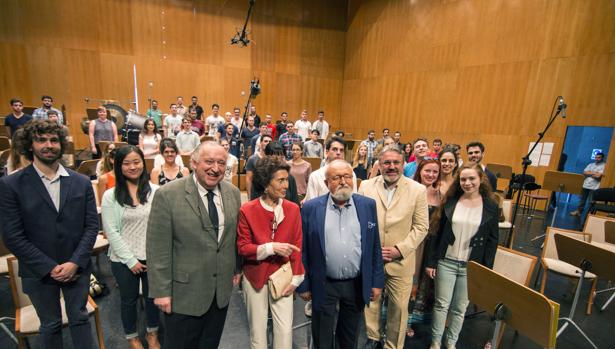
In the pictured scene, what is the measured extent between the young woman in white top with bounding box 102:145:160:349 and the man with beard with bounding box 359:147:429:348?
173cm

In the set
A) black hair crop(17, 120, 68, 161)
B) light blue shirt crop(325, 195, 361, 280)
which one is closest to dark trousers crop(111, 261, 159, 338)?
black hair crop(17, 120, 68, 161)

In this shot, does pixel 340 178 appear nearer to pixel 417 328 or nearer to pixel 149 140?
pixel 417 328

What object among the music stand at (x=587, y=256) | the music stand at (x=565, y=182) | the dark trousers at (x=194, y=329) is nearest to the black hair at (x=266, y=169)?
the dark trousers at (x=194, y=329)

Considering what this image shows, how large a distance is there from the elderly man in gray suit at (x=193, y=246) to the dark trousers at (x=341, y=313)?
2.12 feet

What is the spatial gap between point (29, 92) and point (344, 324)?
38.8 ft

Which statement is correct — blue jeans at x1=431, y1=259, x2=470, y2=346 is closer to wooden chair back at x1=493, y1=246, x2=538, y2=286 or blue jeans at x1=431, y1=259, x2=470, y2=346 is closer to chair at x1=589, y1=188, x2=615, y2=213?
wooden chair back at x1=493, y1=246, x2=538, y2=286

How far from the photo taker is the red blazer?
1.69 metres

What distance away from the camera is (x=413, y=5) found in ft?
33.1

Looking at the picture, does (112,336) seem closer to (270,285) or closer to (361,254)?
(270,285)

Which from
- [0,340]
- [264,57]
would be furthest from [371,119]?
[0,340]

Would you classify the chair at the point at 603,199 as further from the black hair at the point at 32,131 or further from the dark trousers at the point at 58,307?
the black hair at the point at 32,131

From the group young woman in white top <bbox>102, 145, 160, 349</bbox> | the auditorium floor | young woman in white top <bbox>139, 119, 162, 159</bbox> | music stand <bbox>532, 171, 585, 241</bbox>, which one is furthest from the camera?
young woman in white top <bbox>139, 119, 162, 159</bbox>

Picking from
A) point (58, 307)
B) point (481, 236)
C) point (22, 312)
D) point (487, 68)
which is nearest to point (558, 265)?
point (481, 236)

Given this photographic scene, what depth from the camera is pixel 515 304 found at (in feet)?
5.55
